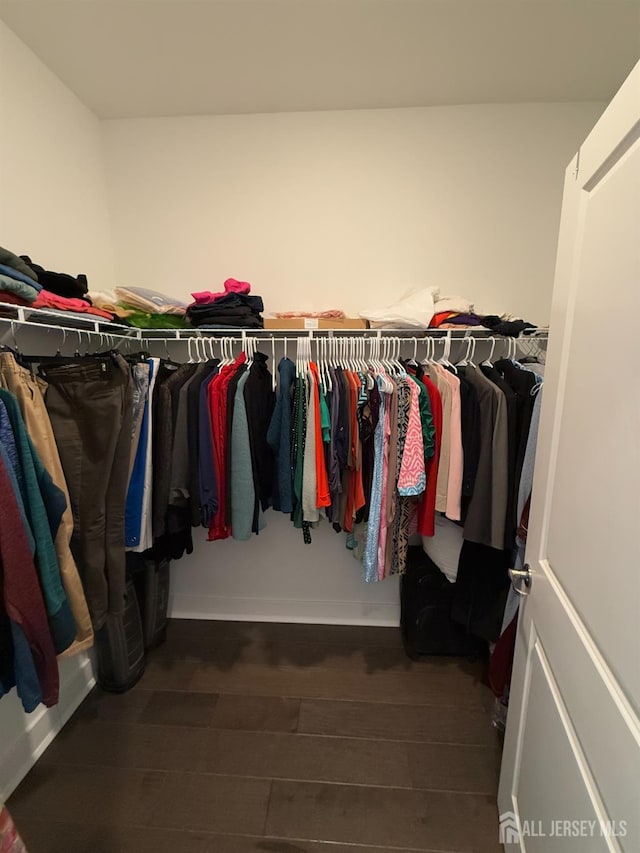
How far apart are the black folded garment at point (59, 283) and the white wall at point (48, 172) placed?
0.30 m

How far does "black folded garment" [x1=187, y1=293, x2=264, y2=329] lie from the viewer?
61.1 inches

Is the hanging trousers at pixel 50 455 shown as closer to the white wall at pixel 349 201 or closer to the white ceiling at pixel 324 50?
the white wall at pixel 349 201

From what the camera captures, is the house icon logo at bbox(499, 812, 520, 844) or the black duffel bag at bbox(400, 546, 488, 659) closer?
the house icon logo at bbox(499, 812, 520, 844)

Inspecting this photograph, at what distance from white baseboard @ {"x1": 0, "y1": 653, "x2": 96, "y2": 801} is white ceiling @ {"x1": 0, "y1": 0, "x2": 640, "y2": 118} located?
103 inches

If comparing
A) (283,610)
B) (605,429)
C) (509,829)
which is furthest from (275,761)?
(605,429)

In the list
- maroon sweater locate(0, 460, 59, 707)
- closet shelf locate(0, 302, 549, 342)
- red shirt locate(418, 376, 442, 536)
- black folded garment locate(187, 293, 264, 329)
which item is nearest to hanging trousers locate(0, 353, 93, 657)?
maroon sweater locate(0, 460, 59, 707)

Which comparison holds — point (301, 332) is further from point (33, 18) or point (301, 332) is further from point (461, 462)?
point (33, 18)

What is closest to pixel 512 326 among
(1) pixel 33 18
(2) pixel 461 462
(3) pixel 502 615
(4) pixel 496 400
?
(4) pixel 496 400

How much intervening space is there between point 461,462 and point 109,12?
2164 mm

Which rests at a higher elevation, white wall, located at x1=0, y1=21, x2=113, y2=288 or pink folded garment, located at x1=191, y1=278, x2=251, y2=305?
white wall, located at x1=0, y1=21, x2=113, y2=288

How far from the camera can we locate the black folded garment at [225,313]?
1551mm

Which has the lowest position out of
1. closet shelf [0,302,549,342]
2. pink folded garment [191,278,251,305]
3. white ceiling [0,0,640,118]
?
closet shelf [0,302,549,342]

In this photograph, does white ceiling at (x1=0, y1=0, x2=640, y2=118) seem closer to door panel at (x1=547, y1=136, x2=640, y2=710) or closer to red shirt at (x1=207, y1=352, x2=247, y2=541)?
door panel at (x1=547, y1=136, x2=640, y2=710)

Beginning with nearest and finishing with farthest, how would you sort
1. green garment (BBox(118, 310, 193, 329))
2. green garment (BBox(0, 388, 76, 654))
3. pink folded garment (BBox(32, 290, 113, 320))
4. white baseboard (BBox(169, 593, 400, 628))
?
1. green garment (BBox(0, 388, 76, 654))
2. pink folded garment (BBox(32, 290, 113, 320))
3. green garment (BBox(118, 310, 193, 329))
4. white baseboard (BBox(169, 593, 400, 628))
